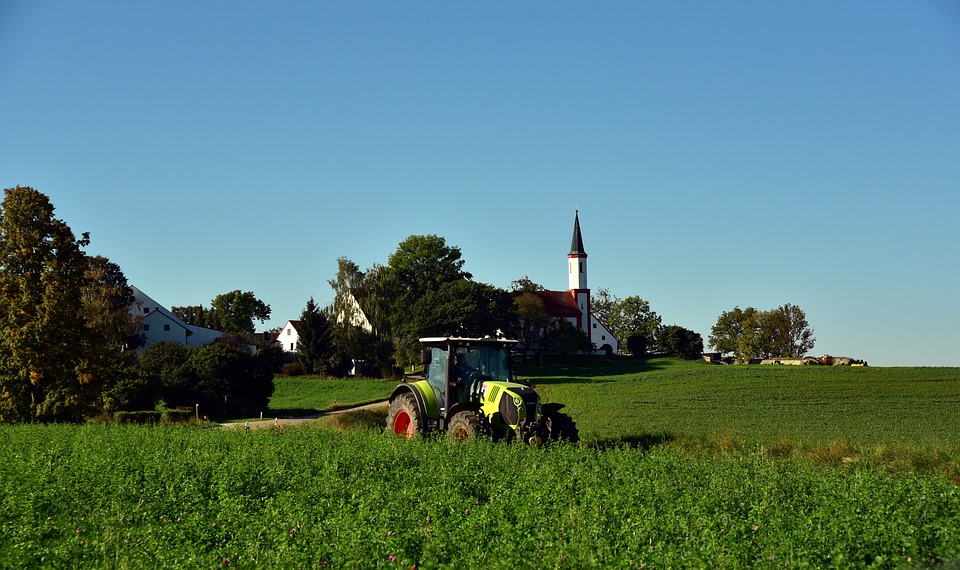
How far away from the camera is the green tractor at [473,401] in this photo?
16.3 m

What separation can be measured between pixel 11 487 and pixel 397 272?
63.8m

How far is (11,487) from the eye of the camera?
11.4m

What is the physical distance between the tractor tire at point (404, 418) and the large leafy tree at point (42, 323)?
539 inches

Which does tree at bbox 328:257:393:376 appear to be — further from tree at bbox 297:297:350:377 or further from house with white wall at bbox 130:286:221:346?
house with white wall at bbox 130:286:221:346

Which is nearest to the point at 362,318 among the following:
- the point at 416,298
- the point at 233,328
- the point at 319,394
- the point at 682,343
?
the point at 416,298

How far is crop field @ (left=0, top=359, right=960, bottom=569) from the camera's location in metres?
8.06

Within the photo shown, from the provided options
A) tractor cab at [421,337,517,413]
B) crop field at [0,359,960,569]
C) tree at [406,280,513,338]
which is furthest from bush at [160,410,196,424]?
tree at [406,280,513,338]

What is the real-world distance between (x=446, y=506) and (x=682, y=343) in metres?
78.7

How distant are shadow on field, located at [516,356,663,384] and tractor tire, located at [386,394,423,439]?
39668mm

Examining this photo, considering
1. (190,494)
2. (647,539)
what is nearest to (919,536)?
(647,539)

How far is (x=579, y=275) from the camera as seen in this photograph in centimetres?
10112

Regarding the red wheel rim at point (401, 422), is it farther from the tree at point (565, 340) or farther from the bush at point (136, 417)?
the tree at point (565, 340)

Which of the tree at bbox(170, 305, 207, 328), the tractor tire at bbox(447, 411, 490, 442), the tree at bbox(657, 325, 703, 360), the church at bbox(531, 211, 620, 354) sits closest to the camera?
the tractor tire at bbox(447, 411, 490, 442)

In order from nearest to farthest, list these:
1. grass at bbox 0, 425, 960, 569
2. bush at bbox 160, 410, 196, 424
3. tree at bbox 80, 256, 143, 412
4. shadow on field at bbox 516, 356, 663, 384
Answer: grass at bbox 0, 425, 960, 569 → tree at bbox 80, 256, 143, 412 → bush at bbox 160, 410, 196, 424 → shadow on field at bbox 516, 356, 663, 384
